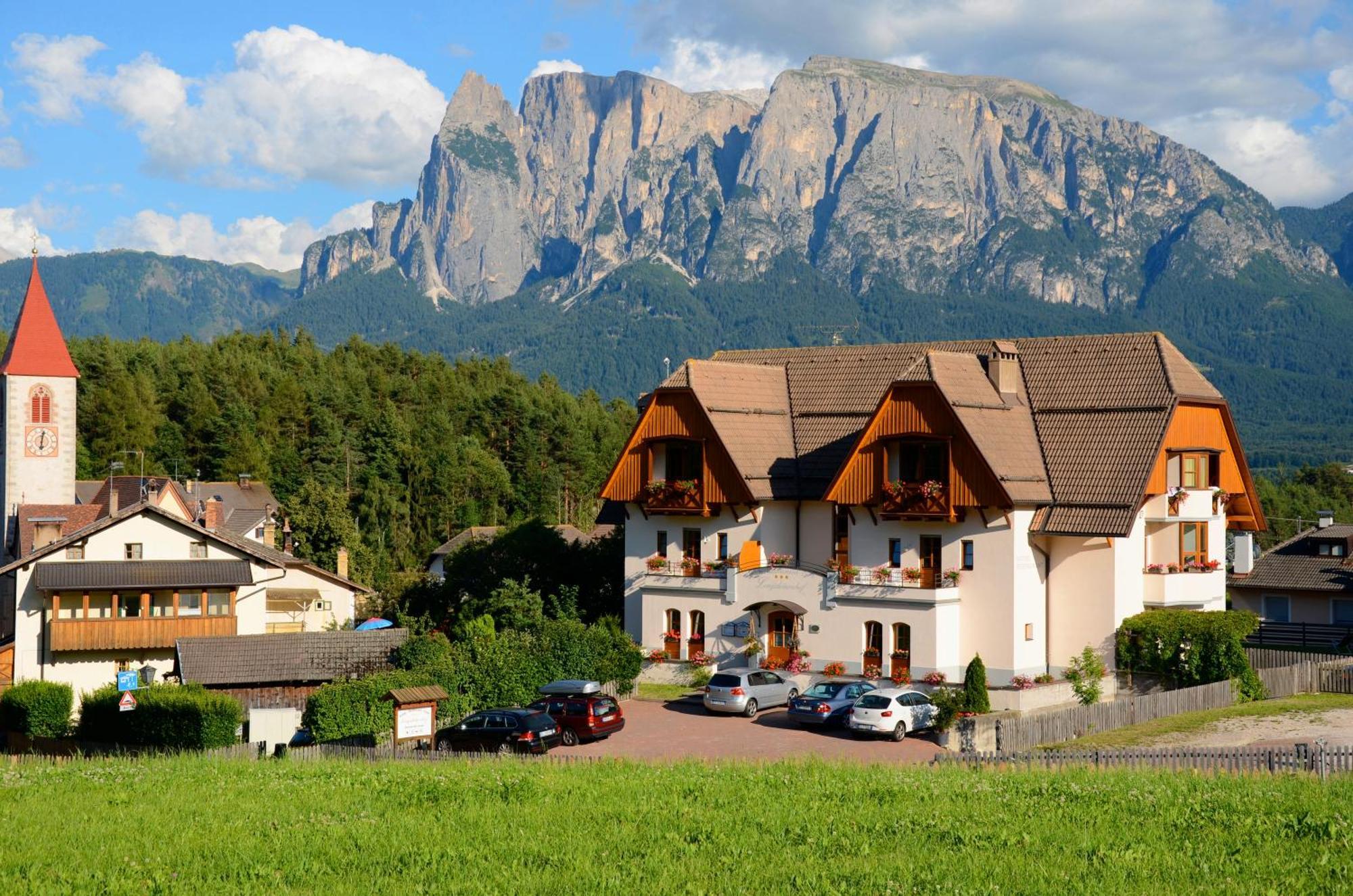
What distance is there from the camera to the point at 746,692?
4241 centimetres

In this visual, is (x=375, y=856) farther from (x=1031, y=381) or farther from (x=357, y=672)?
(x=1031, y=381)

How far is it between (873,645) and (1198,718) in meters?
9.93

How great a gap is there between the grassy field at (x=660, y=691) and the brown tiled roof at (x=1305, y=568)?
25642 mm

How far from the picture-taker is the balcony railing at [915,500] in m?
44.0

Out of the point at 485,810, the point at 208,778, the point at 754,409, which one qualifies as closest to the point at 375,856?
the point at 485,810

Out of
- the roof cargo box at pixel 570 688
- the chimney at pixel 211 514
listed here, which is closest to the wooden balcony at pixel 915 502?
the roof cargo box at pixel 570 688

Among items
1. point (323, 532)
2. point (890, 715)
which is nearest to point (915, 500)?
point (890, 715)

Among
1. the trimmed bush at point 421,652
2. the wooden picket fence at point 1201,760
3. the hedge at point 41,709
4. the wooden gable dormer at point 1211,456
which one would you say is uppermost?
the wooden gable dormer at point 1211,456

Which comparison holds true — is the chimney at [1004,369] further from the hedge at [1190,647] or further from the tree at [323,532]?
the tree at [323,532]

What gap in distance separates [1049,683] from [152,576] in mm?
30869

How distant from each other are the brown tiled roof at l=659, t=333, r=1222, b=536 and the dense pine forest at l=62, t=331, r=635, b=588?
4766 centimetres

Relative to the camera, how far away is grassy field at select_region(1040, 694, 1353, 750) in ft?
117

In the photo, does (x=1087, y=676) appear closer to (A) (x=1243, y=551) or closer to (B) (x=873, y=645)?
(B) (x=873, y=645)

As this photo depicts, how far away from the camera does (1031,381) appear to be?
159 feet
